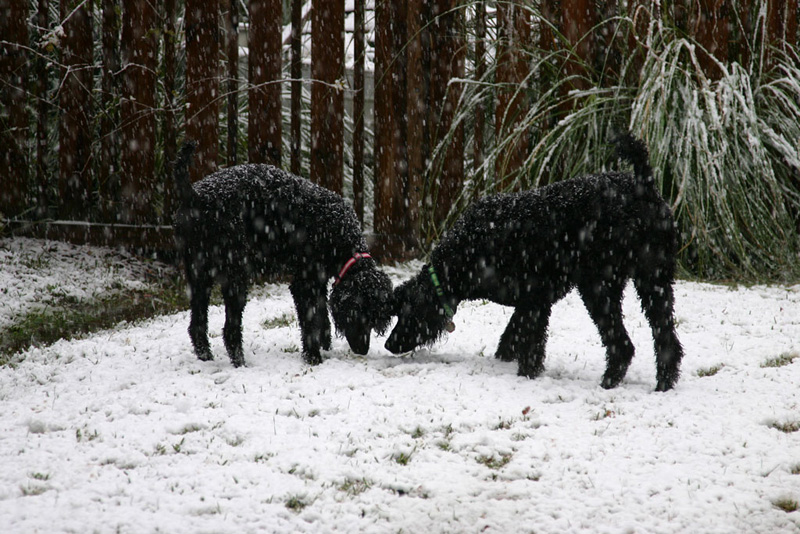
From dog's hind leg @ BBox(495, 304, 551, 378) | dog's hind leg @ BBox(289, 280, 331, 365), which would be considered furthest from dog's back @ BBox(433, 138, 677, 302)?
dog's hind leg @ BBox(289, 280, 331, 365)

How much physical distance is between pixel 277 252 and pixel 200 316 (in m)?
0.46

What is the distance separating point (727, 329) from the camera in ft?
13.0

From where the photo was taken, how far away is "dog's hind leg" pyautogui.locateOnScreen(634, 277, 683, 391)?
2.92 m

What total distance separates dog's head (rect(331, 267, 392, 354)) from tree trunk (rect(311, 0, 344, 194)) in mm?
2025

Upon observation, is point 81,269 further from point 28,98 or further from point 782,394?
point 782,394

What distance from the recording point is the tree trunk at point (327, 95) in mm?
5203

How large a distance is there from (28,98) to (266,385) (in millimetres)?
3164

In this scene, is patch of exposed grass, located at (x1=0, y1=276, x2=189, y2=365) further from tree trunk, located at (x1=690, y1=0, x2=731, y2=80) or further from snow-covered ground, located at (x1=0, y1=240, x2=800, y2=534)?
tree trunk, located at (x1=690, y1=0, x2=731, y2=80)

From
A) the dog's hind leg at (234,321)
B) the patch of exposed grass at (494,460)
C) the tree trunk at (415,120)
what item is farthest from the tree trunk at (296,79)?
the patch of exposed grass at (494,460)

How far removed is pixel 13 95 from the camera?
4.73 m

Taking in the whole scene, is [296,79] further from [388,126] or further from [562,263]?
[562,263]

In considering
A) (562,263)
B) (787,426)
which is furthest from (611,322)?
(787,426)

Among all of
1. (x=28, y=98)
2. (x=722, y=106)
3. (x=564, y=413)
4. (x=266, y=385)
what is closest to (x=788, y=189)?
(x=722, y=106)

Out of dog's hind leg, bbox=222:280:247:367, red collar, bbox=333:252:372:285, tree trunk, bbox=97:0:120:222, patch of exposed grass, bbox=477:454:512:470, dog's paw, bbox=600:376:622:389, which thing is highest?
tree trunk, bbox=97:0:120:222
